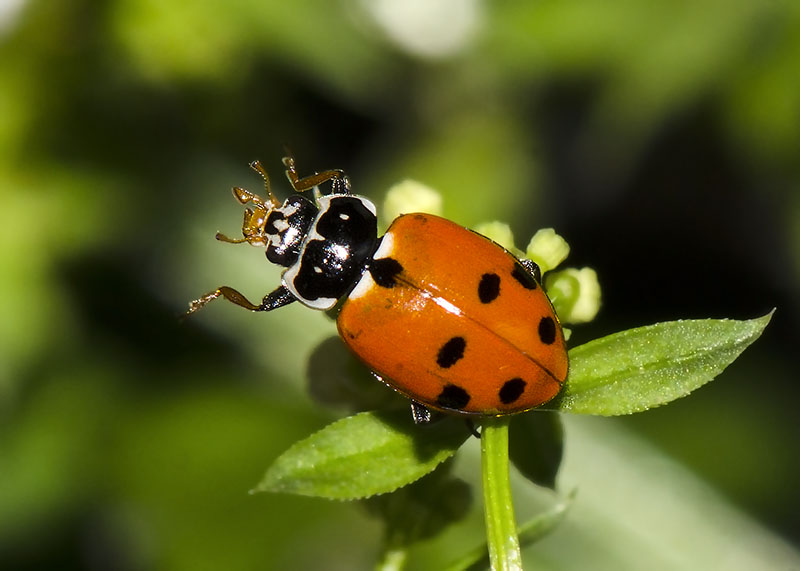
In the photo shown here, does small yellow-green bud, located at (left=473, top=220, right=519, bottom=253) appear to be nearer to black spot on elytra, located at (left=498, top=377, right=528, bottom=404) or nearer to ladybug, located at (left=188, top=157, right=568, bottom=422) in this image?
ladybug, located at (left=188, top=157, right=568, bottom=422)

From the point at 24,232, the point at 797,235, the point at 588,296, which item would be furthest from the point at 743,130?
the point at 24,232

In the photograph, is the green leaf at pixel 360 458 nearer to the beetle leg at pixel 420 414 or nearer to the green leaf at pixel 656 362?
the beetle leg at pixel 420 414

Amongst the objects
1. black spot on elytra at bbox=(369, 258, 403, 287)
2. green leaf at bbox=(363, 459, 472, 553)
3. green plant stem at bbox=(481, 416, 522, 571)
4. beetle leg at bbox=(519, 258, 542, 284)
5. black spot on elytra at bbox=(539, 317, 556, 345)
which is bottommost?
green leaf at bbox=(363, 459, 472, 553)

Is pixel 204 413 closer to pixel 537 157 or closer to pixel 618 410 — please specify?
pixel 537 157

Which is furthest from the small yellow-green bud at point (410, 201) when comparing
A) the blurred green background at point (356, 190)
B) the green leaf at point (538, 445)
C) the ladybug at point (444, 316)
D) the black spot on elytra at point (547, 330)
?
the blurred green background at point (356, 190)

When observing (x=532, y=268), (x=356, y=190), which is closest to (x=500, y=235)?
(x=532, y=268)

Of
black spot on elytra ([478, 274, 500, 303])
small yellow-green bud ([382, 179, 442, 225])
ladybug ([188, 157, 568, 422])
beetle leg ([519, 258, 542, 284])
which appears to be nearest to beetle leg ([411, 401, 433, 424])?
ladybug ([188, 157, 568, 422])
